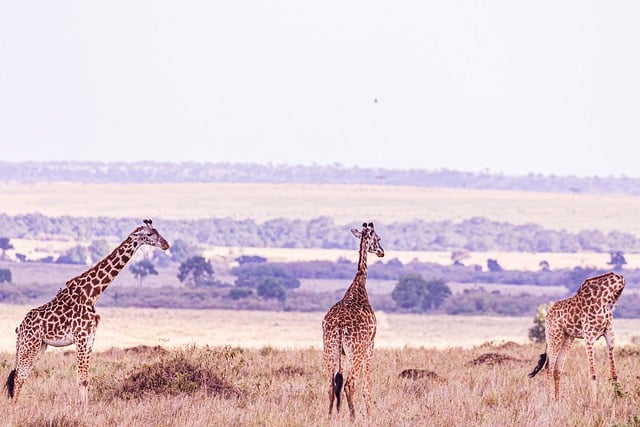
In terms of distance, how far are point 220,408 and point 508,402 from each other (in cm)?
294

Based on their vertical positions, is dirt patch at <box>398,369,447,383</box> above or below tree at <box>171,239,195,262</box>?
above

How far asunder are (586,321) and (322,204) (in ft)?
404

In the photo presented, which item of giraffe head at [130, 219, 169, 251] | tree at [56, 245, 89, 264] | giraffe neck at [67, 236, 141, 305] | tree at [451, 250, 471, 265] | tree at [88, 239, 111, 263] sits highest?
giraffe head at [130, 219, 169, 251]

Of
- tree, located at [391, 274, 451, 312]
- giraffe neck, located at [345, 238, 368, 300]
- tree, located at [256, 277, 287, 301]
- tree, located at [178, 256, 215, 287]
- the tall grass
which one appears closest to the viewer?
the tall grass

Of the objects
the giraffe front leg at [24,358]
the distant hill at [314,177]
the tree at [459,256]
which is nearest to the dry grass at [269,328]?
the giraffe front leg at [24,358]

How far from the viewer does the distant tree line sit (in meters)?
114

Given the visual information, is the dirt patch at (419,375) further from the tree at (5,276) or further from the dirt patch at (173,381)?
the tree at (5,276)

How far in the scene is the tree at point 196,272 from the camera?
78.6 metres

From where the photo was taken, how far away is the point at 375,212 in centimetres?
13200

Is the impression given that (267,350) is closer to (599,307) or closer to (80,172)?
(599,307)

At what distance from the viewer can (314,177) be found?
7539 inches

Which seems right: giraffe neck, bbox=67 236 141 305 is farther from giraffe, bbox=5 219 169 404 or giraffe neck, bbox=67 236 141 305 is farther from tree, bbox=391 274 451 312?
tree, bbox=391 274 451 312

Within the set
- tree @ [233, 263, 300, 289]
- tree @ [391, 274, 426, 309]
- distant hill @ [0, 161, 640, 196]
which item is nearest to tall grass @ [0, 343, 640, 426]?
tree @ [391, 274, 426, 309]

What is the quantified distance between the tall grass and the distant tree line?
315ft
